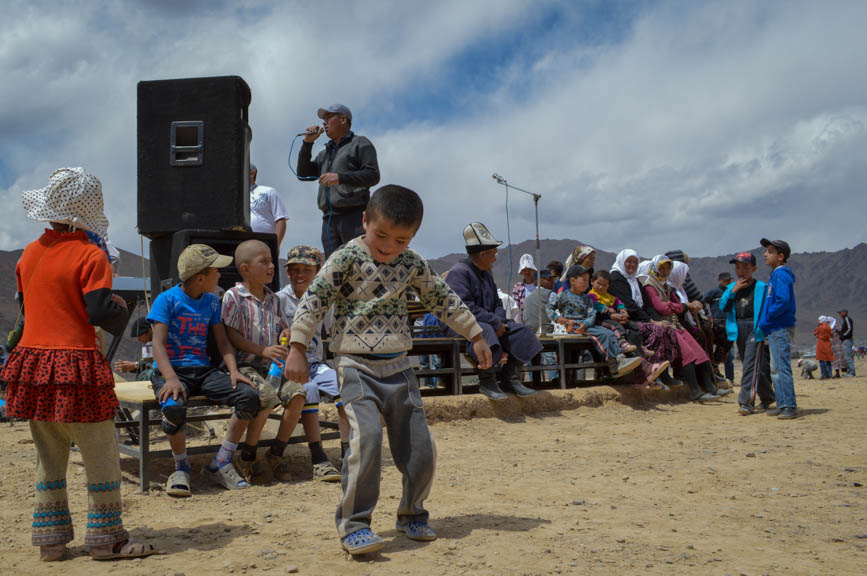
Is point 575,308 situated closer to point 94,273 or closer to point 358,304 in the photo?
point 358,304

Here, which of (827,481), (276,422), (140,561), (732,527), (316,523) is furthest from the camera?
(276,422)

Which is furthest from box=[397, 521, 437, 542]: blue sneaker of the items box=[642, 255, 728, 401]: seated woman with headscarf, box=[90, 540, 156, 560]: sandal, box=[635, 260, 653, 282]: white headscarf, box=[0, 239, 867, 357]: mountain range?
box=[0, 239, 867, 357]: mountain range

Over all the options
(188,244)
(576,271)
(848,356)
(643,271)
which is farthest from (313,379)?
(848,356)

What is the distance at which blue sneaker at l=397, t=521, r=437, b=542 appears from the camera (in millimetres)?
3264

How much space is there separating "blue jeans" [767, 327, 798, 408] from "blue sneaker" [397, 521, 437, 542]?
A: 5.69 metres

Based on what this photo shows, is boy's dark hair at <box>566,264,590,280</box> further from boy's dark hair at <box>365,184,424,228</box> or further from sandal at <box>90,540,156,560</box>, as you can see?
sandal at <box>90,540,156,560</box>

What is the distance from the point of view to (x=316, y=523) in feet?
12.2

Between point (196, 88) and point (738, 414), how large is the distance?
6587 millimetres

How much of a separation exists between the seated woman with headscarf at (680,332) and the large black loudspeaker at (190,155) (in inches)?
220

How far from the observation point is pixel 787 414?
7.58m

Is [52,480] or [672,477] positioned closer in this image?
[52,480]

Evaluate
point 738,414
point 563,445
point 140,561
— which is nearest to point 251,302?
point 140,561

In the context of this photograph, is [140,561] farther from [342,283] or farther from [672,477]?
[672,477]

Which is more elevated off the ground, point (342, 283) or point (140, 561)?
point (342, 283)
